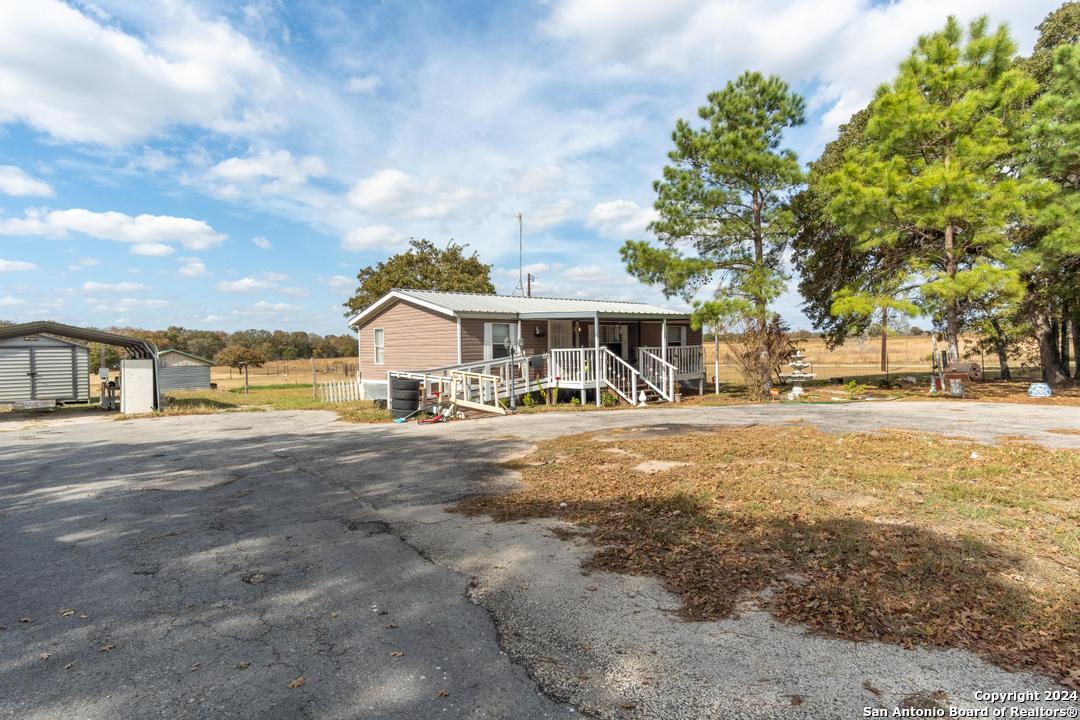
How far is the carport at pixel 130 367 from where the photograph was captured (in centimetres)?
1631

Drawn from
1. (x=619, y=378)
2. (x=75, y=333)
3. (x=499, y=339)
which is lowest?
(x=619, y=378)

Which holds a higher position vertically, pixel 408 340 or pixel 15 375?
pixel 408 340

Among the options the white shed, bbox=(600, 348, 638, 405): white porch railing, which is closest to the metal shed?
the white shed

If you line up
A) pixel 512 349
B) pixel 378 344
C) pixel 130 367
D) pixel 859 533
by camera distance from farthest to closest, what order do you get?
1. pixel 378 344
2. pixel 130 367
3. pixel 512 349
4. pixel 859 533

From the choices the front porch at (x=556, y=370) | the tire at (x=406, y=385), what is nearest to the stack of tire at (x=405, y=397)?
the tire at (x=406, y=385)

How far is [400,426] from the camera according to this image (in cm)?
1248

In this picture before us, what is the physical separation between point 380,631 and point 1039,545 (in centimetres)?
457

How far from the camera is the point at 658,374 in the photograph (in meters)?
17.9

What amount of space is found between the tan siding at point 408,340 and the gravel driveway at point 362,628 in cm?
1133

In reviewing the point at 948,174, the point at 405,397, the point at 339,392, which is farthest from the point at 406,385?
the point at 948,174

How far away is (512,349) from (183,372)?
2534cm

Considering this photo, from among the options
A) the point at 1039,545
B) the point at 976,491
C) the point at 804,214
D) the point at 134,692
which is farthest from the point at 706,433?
the point at 804,214

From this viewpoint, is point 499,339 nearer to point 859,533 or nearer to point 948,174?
point 948,174

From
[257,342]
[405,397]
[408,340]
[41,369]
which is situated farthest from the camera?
[257,342]
